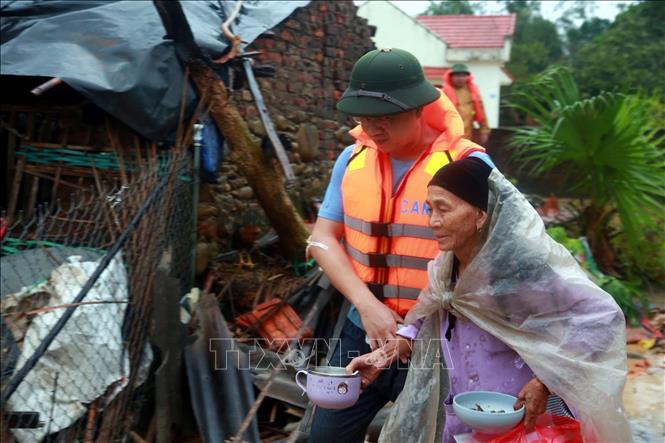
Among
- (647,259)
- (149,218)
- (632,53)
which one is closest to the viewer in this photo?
(149,218)

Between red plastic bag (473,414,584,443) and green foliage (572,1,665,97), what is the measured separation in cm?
2461

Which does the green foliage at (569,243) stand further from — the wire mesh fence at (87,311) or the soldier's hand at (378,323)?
the soldier's hand at (378,323)

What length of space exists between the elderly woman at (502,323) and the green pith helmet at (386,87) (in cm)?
38

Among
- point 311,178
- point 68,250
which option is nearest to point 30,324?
point 68,250

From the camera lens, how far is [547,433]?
6.50 feet

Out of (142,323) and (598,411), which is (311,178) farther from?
(598,411)

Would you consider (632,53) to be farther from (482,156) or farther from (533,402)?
(533,402)

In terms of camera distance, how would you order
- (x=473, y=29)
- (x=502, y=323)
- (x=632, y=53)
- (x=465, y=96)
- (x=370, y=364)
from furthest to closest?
(x=473, y=29)
(x=632, y=53)
(x=465, y=96)
(x=370, y=364)
(x=502, y=323)

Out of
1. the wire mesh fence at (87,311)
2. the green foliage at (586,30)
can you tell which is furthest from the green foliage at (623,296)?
the green foliage at (586,30)

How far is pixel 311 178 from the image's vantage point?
28.9 feet

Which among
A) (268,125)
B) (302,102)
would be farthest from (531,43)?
(268,125)

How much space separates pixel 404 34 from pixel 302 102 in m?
17.7

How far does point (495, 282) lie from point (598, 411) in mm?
446

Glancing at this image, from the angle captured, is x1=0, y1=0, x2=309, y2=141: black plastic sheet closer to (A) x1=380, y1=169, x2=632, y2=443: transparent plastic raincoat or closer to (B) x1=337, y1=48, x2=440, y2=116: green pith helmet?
(B) x1=337, y1=48, x2=440, y2=116: green pith helmet
